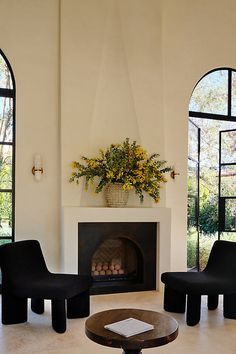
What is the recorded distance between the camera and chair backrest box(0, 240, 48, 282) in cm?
376

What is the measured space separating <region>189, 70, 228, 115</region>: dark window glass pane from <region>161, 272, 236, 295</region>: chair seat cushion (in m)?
2.70

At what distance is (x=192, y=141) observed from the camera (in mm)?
5832

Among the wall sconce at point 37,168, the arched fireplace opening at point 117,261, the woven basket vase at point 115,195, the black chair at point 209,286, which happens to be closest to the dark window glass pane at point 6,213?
the wall sconce at point 37,168

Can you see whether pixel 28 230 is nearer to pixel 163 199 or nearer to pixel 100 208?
pixel 100 208

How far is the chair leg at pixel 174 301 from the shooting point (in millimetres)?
4129

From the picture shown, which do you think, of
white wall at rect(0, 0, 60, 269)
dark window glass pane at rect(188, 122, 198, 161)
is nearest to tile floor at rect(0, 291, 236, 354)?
white wall at rect(0, 0, 60, 269)

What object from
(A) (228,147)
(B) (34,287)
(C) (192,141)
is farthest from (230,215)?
(B) (34,287)

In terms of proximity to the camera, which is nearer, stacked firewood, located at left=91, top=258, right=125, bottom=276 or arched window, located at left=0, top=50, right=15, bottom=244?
arched window, located at left=0, top=50, right=15, bottom=244

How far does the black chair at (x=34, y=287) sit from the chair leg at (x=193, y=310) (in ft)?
3.25

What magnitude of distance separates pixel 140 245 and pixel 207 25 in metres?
3.35

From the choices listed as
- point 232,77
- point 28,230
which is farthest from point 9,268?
point 232,77

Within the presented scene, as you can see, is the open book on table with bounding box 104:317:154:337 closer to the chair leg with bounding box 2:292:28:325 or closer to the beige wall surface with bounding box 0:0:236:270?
the chair leg with bounding box 2:292:28:325

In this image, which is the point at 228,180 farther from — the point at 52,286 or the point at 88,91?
the point at 52,286

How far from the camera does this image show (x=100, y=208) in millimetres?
4887
